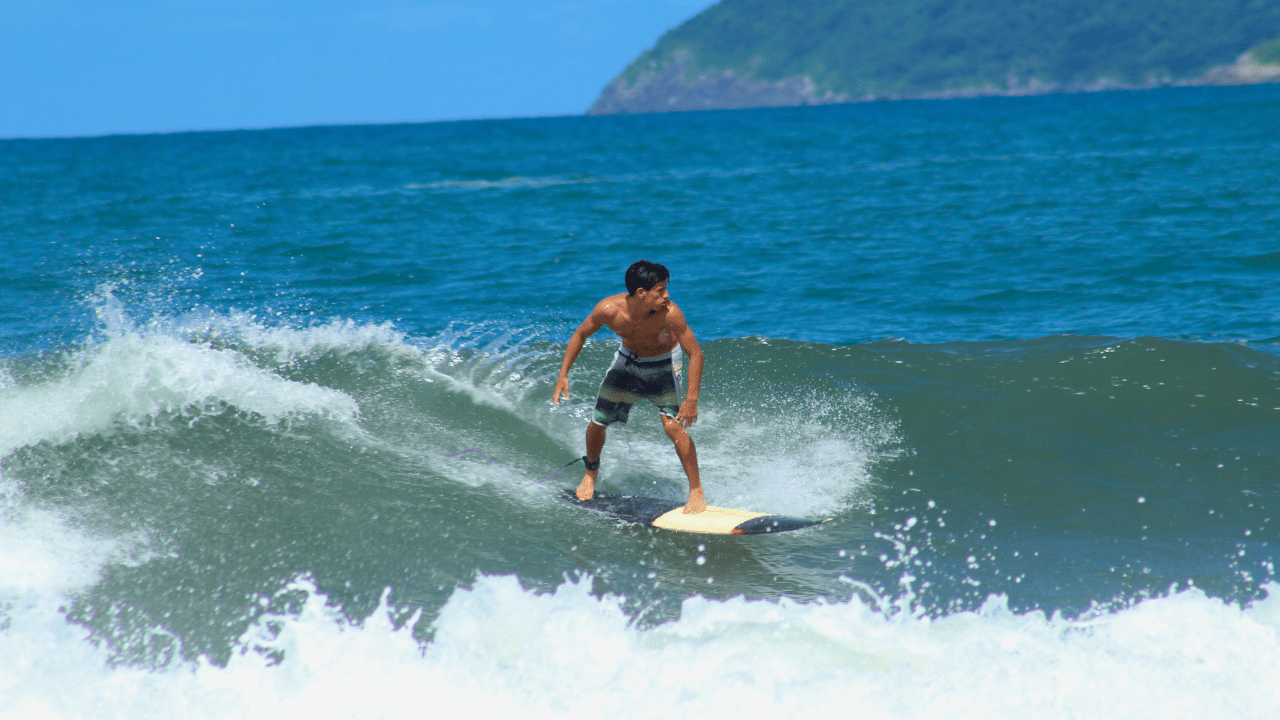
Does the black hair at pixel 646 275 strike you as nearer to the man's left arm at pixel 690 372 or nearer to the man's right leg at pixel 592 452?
the man's left arm at pixel 690 372

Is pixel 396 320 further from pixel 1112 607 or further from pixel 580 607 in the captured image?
pixel 1112 607

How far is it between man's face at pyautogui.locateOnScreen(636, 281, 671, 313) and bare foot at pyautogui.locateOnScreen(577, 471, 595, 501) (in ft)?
4.89

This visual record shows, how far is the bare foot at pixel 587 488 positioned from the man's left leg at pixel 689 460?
78cm

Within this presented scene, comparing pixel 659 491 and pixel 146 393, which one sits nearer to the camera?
pixel 659 491

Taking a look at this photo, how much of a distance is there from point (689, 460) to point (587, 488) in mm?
857

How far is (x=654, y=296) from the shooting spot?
5.93 meters

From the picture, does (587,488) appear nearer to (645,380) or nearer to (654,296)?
(645,380)

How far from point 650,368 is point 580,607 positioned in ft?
6.23

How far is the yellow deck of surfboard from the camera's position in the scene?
6070 mm

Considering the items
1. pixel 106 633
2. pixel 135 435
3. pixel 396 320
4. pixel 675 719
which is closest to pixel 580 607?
pixel 675 719

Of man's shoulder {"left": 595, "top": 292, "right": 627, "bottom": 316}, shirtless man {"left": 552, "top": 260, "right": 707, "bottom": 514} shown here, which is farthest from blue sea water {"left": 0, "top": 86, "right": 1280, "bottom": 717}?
man's shoulder {"left": 595, "top": 292, "right": 627, "bottom": 316}

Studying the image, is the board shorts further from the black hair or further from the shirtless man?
the black hair

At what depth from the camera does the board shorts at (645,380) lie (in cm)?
639

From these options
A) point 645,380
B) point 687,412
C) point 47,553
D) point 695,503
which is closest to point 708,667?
point 695,503
